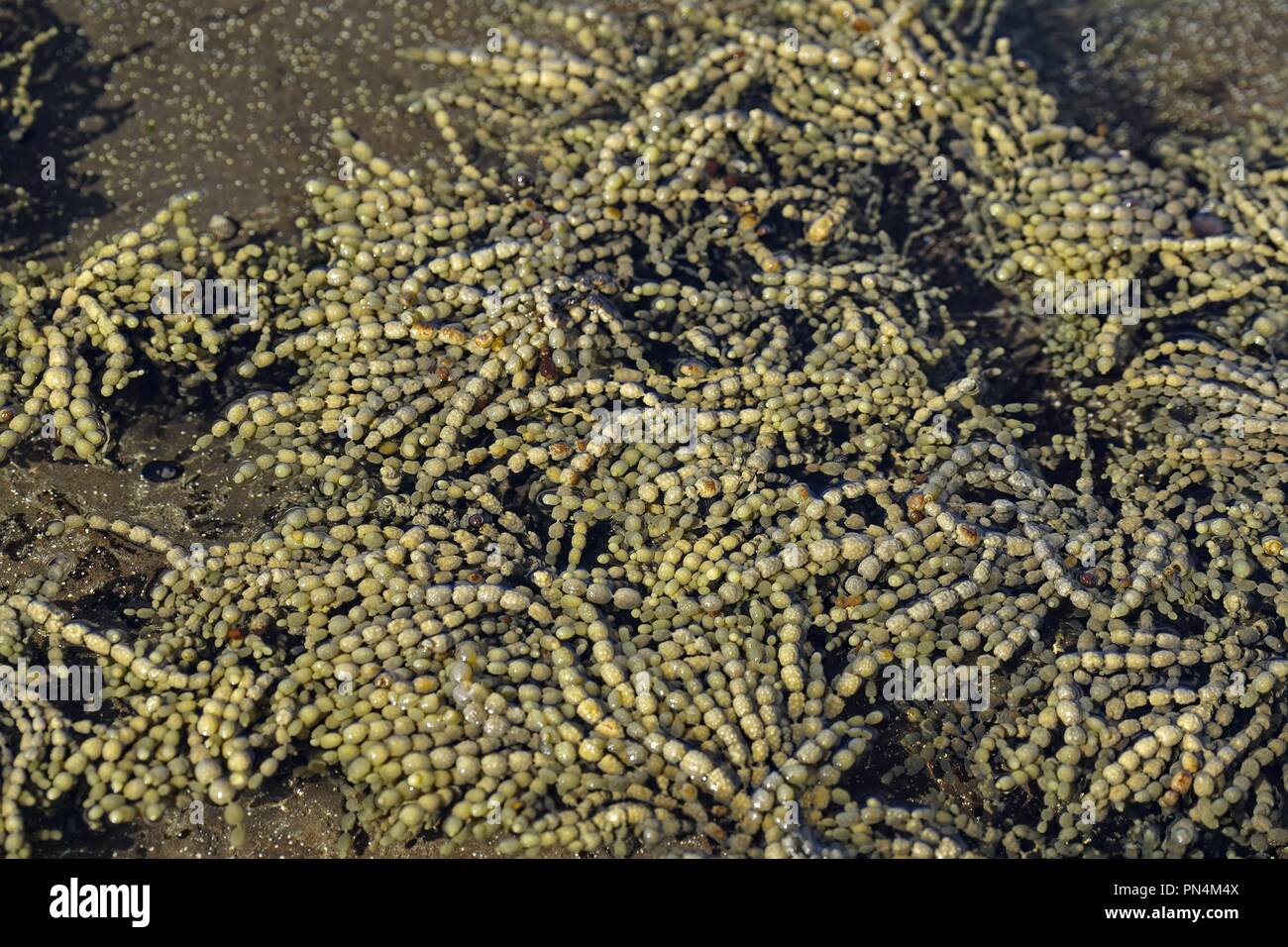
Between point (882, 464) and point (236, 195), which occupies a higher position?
point (236, 195)

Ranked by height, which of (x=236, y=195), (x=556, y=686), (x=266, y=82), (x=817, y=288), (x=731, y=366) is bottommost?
(x=556, y=686)

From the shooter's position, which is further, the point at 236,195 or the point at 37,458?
the point at 236,195

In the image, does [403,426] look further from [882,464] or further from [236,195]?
[882,464]
